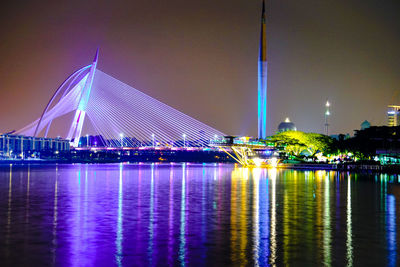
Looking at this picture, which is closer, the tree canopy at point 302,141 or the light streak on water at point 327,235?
the light streak on water at point 327,235

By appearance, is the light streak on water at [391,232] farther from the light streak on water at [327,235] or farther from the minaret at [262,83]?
the minaret at [262,83]

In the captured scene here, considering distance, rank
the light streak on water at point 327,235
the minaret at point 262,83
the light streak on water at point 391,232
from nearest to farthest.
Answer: the light streak on water at point 327,235 < the light streak on water at point 391,232 < the minaret at point 262,83

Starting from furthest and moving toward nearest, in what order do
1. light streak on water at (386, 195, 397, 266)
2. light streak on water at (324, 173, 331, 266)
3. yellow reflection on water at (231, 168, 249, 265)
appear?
1. yellow reflection on water at (231, 168, 249, 265)
2. light streak on water at (386, 195, 397, 266)
3. light streak on water at (324, 173, 331, 266)

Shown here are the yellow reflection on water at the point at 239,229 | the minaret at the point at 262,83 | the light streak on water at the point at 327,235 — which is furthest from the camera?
the minaret at the point at 262,83

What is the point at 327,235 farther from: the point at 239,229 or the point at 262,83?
the point at 262,83

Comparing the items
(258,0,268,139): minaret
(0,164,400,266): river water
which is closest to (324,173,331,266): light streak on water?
(0,164,400,266): river water

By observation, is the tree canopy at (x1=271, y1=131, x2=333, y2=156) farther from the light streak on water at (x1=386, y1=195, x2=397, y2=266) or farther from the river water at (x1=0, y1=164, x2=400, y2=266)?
the light streak on water at (x1=386, y1=195, x2=397, y2=266)

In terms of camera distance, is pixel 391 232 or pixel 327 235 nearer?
pixel 327 235

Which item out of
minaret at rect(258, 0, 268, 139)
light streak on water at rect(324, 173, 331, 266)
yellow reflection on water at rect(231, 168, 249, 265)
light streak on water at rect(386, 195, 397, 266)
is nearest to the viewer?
light streak on water at rect(324, 173, 331, 266)

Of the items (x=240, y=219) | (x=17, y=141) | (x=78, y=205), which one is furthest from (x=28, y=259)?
(x=17, y=141)

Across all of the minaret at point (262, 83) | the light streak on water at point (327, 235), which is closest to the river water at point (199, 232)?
the light streak on water at point (327, 235)

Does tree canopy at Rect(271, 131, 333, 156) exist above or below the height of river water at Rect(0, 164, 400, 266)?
above

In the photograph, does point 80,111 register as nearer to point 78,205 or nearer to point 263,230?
point 78,205

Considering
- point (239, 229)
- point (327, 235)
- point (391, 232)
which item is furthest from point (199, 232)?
point (391, 232)
